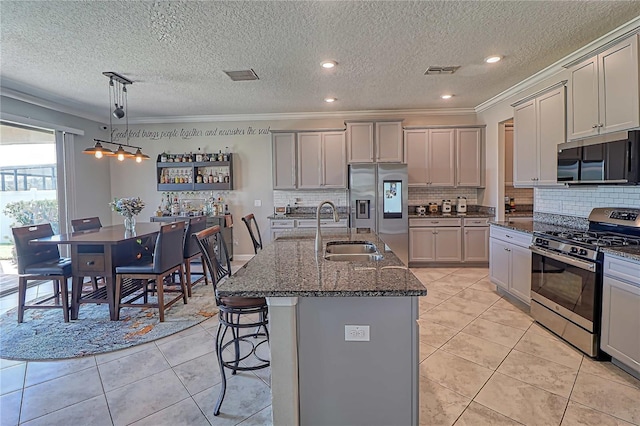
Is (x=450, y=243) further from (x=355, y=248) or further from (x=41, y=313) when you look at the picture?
(x=41, y=313)

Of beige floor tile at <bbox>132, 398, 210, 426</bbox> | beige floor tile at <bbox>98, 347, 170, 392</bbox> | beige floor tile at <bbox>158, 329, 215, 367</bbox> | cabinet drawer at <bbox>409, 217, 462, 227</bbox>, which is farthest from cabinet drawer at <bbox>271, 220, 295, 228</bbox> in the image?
beige floor tile at <bbox>132, 398, 210, 426</bbox>

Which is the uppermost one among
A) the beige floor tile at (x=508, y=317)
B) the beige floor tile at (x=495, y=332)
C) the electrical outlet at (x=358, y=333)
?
the electrical outlet at (x=358, y=333)

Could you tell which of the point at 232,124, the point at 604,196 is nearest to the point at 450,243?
the point at 604,196

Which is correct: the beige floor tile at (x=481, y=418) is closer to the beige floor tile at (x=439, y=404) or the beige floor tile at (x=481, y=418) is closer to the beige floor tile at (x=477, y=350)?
the beige floor tile at (x=439, y=404)

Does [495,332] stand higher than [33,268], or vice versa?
[33,268]

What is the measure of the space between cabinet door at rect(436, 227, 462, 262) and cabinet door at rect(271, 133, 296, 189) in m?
2.63

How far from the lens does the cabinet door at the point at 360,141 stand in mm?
5500

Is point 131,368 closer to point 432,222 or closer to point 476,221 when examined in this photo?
point 432,222

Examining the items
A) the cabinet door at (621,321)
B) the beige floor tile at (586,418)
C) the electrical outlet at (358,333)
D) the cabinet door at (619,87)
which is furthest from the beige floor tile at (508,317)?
the electrical outlet at (358,333)

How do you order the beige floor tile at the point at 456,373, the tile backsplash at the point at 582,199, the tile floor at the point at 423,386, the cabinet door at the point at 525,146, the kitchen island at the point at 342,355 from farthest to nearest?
the cabinet door at the point at 525,146 < the tile backsplash at the point at 582,199 < the beige floor tile at the point at 456,373 < the tile floor at the point at 423,386 < the kitchen island at the point at 342,355

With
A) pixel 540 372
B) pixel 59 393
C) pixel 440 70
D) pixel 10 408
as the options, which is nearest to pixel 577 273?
pixel 540 372

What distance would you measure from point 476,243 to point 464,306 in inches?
76.8

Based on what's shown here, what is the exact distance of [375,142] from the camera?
550 centimetres

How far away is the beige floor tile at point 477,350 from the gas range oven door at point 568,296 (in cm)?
56
